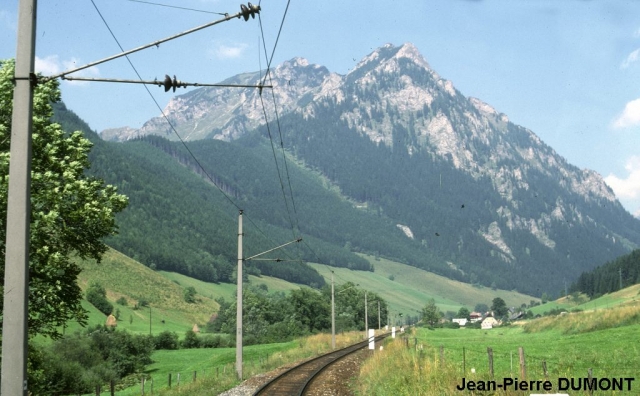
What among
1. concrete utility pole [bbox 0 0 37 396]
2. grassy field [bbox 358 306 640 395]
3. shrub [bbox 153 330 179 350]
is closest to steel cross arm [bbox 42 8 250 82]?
concrete utility pole [bbox 0 0 37 396]

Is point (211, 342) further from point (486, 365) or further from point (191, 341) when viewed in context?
point (486, 365)

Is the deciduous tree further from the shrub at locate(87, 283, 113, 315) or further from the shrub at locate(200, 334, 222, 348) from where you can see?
the shrub at locate(87, 283, 113, 315)

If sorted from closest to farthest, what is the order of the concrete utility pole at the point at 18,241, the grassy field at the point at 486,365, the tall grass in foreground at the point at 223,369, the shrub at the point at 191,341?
the concrete utility pole at the point at 18,241, the grassy field at the point at 486,365, the tall grass in foreground at the point at 223,369, the shrub at the point at 191,341

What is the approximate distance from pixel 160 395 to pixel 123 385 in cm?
5295

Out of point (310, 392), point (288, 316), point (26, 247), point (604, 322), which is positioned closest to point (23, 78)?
point (26, 247)

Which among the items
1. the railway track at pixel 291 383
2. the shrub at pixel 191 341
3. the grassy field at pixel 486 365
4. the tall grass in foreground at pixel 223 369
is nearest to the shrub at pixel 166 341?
the shrub at pixel 191 341

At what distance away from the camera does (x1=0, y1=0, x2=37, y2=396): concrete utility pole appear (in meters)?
9.77

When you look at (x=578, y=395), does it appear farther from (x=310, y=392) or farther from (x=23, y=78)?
(x=310, y=392)

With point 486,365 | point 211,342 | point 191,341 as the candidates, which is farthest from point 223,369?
point 211,342

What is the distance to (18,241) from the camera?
998cm

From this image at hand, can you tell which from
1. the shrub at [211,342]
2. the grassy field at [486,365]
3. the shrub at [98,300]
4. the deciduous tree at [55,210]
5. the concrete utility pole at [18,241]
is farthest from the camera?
the shrub at [98,300]

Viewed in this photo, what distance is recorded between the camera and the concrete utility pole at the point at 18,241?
9.77m

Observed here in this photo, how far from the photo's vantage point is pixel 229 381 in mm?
36438

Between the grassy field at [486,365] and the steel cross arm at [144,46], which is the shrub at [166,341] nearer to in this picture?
the grassy field at [486,365]
